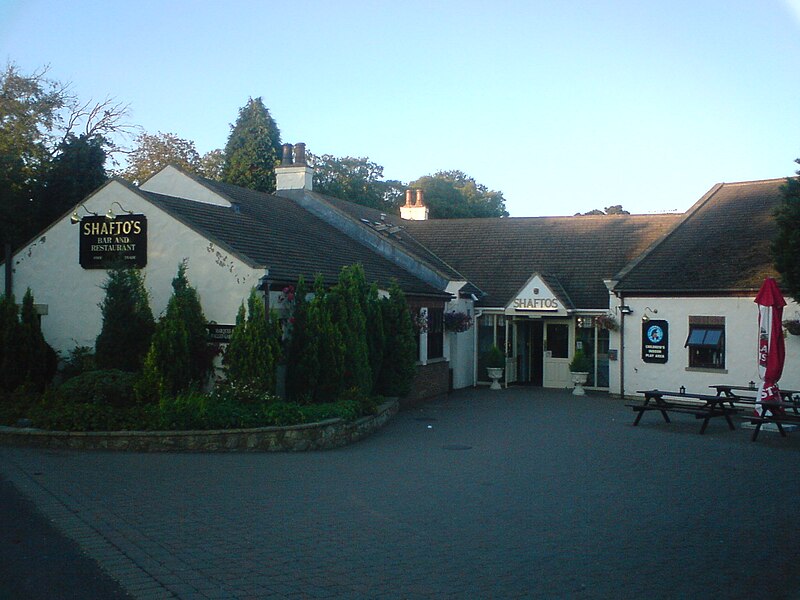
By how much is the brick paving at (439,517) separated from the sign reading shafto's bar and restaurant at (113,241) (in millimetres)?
5712

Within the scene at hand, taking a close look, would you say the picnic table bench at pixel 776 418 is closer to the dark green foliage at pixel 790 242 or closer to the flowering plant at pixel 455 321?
the dark green foliage at pixel 790 242

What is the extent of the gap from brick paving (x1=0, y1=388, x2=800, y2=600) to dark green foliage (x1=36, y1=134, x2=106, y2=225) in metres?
17.7

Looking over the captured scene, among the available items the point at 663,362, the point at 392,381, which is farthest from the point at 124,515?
the point at 663,362

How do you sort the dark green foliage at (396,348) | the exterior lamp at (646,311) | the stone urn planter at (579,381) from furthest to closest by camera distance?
the stone urn planter at (579,381) → the exterior lamp at (646,311) → the dark green foliage at (396,348)

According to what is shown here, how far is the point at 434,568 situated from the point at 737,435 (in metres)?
11.2

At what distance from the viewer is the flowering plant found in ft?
79.3

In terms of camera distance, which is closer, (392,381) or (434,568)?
(434,568)

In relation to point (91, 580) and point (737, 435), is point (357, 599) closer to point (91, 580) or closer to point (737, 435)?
point (91, 580)

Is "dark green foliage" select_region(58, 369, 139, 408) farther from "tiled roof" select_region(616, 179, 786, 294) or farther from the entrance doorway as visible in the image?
the entrance doorway

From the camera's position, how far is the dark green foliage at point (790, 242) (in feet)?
54.4

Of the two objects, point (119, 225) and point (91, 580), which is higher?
point (119, 225)

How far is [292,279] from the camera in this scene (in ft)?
57.8

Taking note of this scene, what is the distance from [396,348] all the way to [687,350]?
27.4 feet

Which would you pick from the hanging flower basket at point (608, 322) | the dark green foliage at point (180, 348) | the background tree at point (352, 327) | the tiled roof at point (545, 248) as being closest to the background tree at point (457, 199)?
the tiled roof at point (545, 248)
